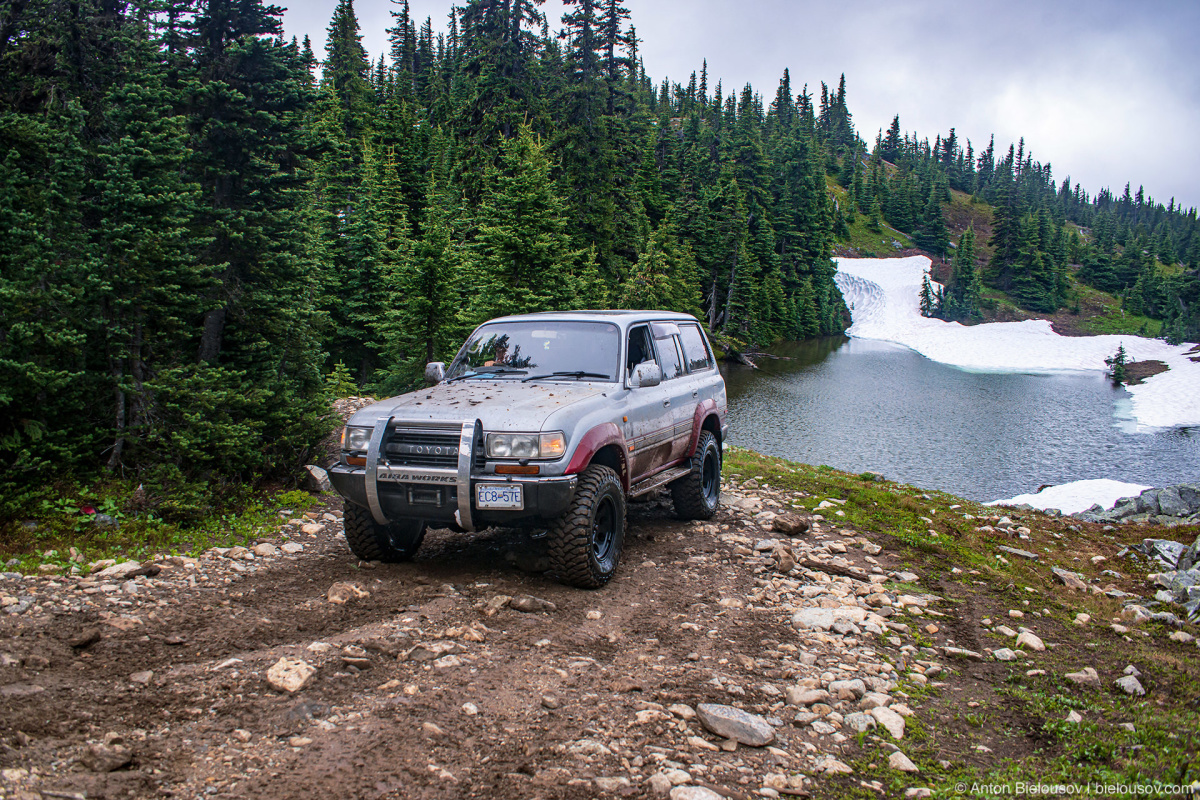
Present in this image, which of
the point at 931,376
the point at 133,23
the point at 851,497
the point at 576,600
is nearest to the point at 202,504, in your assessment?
the point at 576,600

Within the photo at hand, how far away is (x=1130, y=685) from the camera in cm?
449

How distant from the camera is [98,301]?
7375 millimetres

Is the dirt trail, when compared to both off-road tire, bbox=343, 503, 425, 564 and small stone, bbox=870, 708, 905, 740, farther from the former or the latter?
small stone, bbox=870, 708, 905, 740

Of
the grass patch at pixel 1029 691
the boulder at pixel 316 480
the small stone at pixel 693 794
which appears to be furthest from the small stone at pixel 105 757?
the boulder at pixel 316 480

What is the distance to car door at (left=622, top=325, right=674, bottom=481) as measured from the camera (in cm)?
661

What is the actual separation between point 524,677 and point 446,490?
1703 mm

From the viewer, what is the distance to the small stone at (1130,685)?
445cm

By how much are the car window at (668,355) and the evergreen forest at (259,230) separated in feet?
16.1

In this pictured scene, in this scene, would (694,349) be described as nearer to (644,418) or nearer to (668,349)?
(668,349)

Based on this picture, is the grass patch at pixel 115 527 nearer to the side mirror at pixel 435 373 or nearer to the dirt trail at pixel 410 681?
the dirt trail at pixel 410 681

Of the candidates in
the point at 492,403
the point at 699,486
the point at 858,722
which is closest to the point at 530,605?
the point at 492,403

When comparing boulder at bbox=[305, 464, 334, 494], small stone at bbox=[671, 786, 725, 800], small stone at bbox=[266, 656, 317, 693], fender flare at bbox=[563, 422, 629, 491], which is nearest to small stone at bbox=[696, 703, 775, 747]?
small stone at bbox=[671, 786, 725, 800]

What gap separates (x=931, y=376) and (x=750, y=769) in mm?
51597

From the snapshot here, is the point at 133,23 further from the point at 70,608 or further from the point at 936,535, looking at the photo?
the point at 936,535
